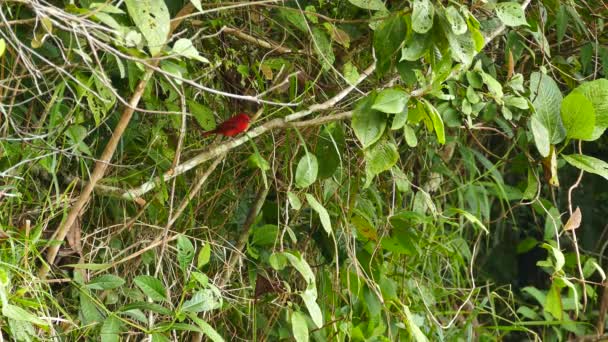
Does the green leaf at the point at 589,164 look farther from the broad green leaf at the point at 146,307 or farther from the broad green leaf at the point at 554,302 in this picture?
the broad green leaf at the point at 146,307

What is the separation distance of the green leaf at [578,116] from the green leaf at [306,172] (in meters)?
0.48

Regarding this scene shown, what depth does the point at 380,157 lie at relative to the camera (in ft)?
5.90

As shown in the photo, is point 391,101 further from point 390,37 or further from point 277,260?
point 277,260

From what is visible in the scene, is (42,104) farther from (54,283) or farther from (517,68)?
(517,68)

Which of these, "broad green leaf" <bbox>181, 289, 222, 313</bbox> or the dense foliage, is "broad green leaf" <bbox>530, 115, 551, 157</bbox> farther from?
"broad green leaf" <bbox>181, 289, 222, 313</bbox>

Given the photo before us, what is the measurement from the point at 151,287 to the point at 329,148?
472 mm

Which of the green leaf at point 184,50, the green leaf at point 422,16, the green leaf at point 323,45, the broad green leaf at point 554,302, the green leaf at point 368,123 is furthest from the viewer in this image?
the broad green leaf at point 554,302

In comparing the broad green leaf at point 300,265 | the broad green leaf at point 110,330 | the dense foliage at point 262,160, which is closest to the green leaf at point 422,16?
the dense foliage at point 262,160

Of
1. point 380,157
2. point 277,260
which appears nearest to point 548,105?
point 380,157

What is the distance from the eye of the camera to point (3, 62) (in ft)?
5.98

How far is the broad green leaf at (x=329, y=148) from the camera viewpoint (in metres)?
1.95

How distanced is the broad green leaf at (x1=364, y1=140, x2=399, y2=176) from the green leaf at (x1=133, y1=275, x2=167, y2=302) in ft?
1.40

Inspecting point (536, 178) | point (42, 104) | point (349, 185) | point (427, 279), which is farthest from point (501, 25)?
point (42, 104)

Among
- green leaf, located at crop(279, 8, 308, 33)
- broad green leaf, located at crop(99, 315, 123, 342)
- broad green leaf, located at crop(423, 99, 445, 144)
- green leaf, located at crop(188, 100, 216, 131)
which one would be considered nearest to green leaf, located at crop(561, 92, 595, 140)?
broad green leaf, located at crop(423, 99, 445, 144)
